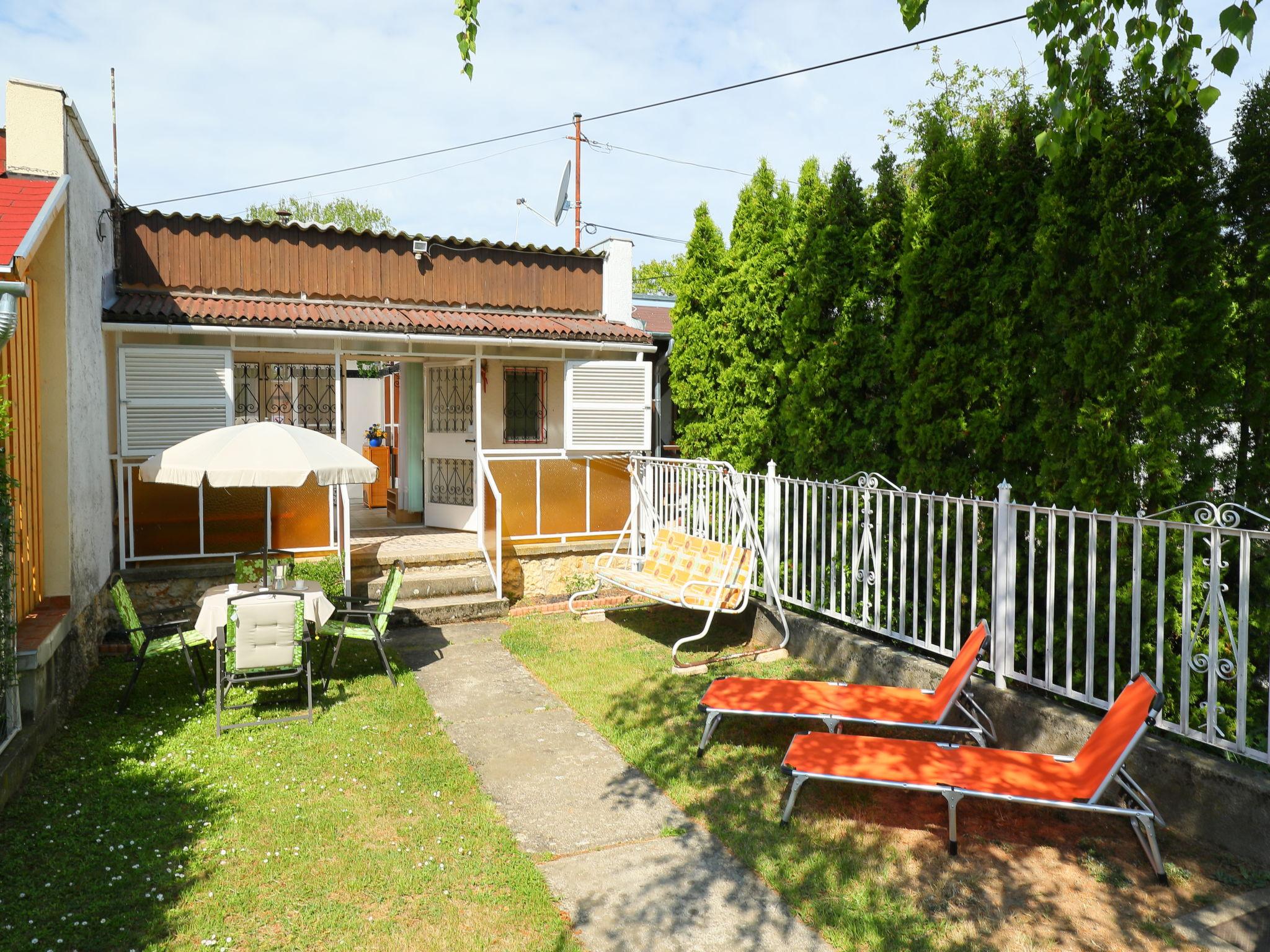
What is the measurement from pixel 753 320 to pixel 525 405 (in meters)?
3.29

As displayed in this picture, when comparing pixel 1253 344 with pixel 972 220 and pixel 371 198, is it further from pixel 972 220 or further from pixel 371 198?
pixel 371 198

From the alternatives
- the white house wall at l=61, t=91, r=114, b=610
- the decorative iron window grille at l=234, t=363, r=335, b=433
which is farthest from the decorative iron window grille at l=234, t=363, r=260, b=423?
the white house wall at l=61, t=91, r=114, b=610

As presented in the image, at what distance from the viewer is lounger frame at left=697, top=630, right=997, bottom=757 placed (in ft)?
16.8

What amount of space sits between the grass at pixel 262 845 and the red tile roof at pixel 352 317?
4118mm

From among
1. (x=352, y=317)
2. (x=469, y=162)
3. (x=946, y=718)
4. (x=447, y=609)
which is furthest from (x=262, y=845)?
(x=469, y=162)

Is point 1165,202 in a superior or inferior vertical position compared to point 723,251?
inferior

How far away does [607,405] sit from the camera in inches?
422

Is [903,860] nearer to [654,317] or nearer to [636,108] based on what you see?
[654,317]

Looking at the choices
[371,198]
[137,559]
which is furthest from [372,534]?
[371,198]

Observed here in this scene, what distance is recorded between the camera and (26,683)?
529 cm

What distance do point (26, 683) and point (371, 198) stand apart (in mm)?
46901

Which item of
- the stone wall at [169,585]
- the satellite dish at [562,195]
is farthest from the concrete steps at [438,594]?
the satellite dish at [562,195]

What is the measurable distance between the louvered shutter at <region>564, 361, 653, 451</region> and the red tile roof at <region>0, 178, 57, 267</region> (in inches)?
221

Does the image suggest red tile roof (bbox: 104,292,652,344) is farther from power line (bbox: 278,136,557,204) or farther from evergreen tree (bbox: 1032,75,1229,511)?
power line (bbox: 278,136,557,204)
